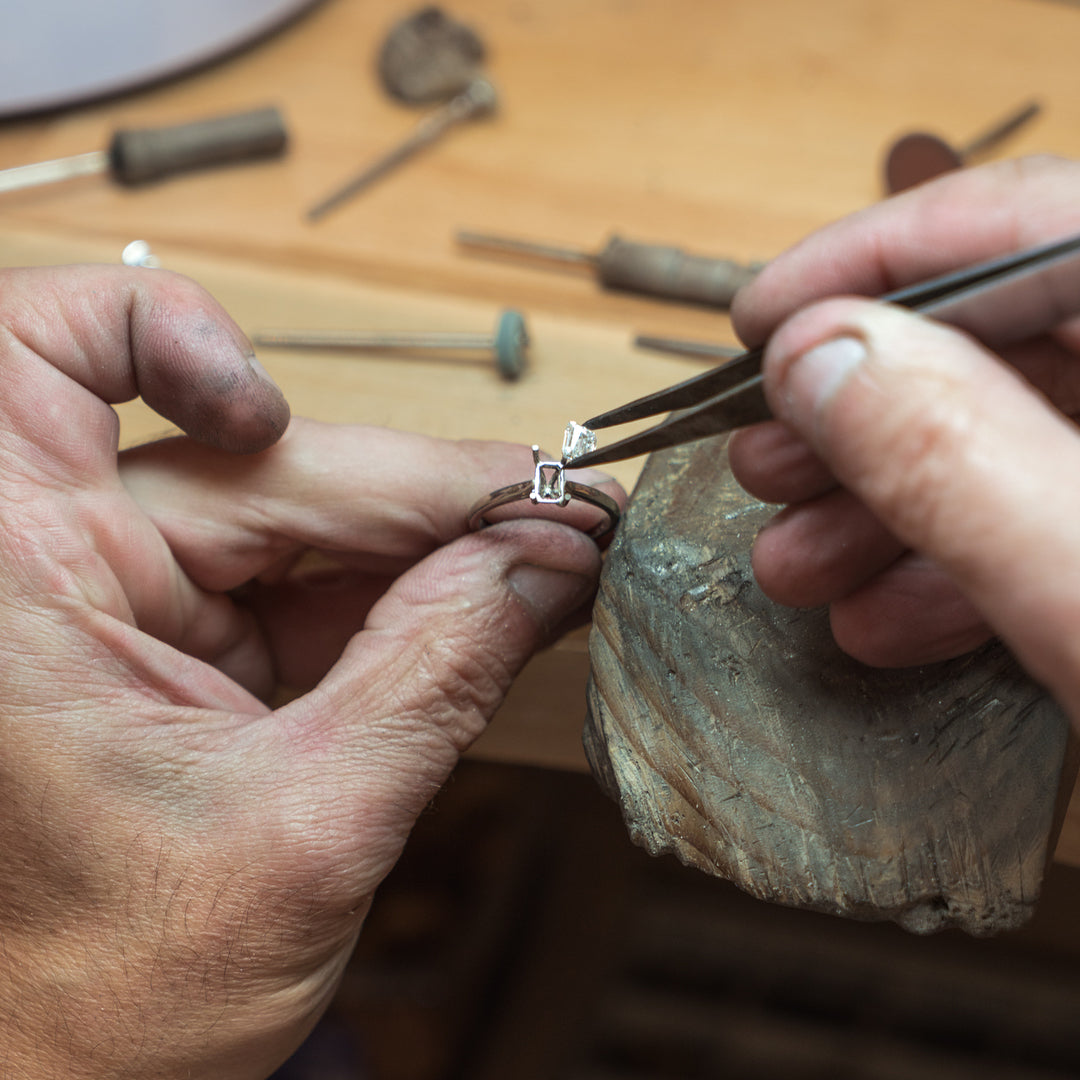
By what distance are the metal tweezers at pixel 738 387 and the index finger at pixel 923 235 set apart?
33mm

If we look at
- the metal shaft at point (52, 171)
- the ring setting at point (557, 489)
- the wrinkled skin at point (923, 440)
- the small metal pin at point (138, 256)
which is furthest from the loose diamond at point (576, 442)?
the metal shaft at point (52, 171)

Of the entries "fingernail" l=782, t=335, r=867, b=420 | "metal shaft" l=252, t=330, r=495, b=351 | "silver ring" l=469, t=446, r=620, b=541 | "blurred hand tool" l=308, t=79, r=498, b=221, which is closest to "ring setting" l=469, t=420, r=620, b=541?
"silver ring" l=469, t=446, r=620, b=541

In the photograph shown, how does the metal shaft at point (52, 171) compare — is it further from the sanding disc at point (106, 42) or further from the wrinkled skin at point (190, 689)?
the wrinkled skin at point (190, 689)

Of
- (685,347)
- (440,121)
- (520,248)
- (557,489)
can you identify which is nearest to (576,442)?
(557,489)

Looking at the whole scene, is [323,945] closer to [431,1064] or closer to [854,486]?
[854,486]

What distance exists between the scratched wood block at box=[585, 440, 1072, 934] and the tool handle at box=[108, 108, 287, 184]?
3.26 ft

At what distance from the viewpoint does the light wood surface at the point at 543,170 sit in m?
1.30

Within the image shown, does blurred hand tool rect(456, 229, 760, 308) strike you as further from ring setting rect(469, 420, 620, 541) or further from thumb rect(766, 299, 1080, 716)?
thumb rect(766, 299, 1080, 716)

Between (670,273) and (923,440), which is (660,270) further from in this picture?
(923,440)

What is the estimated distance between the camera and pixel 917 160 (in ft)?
4.57

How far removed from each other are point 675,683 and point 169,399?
Result: 46cm

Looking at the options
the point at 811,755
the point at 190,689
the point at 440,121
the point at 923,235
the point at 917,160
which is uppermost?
the point at 923,235

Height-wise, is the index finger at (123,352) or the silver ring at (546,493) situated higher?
the index finger at (123,352)

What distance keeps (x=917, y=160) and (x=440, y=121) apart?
2.16ft
